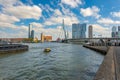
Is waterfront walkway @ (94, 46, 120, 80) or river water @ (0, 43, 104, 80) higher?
waterfront walkway @ (94, 46, 120, 80)

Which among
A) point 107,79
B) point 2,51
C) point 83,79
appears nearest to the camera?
point 107,79

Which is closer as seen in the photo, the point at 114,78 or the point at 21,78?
the point at 114,78

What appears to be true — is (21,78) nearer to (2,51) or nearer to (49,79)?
(49,79)

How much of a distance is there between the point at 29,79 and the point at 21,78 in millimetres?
1041

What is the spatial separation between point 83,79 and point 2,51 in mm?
39763

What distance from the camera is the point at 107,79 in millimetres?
10352

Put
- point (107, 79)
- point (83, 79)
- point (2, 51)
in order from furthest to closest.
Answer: point (2, 51), point (83, 79), point (107, 79)

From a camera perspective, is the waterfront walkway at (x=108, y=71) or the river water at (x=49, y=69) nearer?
the waterfront walkway at (x=108, y=71)

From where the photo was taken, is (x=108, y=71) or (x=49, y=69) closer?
(x=108, y=71)

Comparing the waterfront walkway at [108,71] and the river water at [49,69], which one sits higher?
the waterfront walkway at [108,71]

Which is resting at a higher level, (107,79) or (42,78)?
(107,79)

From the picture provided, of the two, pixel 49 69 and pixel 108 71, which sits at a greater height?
pixel 108 71

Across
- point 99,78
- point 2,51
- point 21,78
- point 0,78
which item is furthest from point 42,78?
point 2,51

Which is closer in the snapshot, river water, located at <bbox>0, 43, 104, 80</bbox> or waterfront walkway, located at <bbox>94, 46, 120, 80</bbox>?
waterfront walkway, located at <bbox>94, 46, 120, 80</bbox>
